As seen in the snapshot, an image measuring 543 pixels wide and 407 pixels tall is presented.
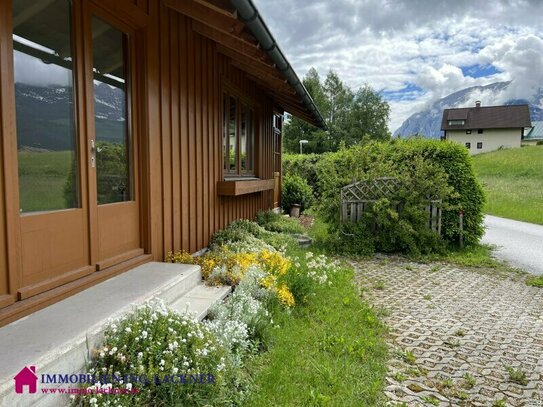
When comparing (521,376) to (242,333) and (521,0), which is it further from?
(521,0)

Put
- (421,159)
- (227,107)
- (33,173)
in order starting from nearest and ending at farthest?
1. (33,173)
2. (227,107)
3. (421,159)

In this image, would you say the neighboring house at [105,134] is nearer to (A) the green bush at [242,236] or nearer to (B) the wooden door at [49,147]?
(B) the wooden door at [49,147]

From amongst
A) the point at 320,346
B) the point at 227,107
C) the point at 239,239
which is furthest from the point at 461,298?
the point at 227,107

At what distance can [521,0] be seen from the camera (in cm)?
773

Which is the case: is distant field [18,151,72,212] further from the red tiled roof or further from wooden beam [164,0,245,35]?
the red tiled roof

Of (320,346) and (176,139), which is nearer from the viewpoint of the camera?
(320,346)

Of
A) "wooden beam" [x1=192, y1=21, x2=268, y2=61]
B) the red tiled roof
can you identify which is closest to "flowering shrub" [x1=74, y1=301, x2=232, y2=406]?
"wooden beam" [x1=192, y1=21, x2=268, y2=61]

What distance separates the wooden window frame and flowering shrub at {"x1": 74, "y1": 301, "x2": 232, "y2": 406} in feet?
13.8

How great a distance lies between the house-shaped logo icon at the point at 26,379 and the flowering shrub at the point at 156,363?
0.25 meters

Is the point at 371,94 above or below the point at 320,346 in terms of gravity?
above

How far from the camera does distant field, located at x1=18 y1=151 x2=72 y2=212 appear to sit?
235 centimetres

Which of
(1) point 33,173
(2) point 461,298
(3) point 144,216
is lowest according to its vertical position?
(2) point 461,298

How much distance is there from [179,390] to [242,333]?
764 millimetres

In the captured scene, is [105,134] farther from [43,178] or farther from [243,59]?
[243,59]
